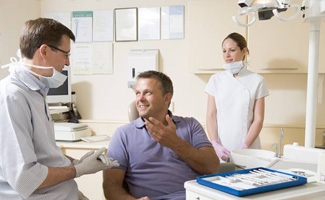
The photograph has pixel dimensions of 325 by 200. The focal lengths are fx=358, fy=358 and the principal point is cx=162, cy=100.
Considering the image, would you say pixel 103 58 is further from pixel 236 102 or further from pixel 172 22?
pixel 236 102

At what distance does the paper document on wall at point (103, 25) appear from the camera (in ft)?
11.5

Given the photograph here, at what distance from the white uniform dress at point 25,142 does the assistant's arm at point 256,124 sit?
1.35 meters

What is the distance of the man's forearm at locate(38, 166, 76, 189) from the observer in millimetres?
1282

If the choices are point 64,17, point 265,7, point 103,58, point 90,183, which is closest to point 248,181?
point 265,7

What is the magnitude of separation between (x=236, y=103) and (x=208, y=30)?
2.72 feet

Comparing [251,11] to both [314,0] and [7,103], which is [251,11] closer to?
[314,0]

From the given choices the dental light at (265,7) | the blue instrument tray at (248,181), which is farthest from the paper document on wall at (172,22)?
the blue instrument tray at (248,181)

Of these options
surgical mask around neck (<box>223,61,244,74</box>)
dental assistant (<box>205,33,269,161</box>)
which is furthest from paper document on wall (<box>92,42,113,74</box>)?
surgical mask around neck (<box>223,61,244,74</box>)

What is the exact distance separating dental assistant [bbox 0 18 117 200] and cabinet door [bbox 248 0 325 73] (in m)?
1.86

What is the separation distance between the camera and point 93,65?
3.56 m

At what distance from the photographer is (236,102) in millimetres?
2453

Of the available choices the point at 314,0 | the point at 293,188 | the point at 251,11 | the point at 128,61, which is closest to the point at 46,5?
the point at 128,61

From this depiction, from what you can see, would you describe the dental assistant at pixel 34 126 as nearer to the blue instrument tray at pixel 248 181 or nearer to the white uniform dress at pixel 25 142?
the white uniform dress at pixel 25 142

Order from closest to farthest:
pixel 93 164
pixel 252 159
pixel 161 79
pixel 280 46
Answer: pixel 93 164 < pixel 252 159 < pixel 161 79 < pixel 280 46
